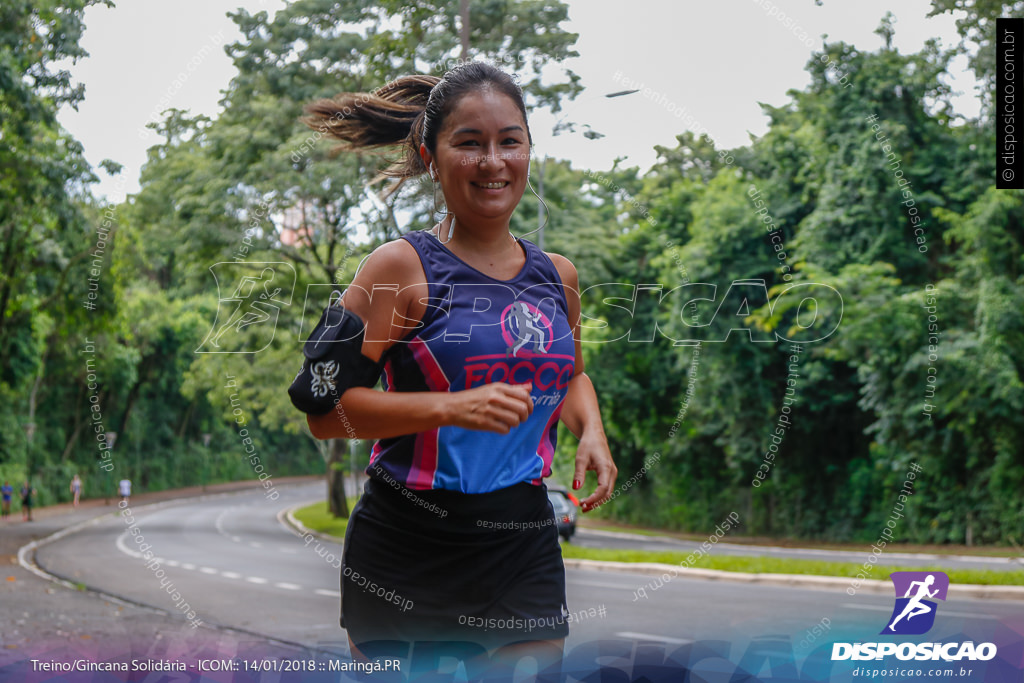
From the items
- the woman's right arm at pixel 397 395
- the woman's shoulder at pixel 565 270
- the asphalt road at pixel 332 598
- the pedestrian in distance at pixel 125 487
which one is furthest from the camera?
the pedestrian in distance at pixel 125 487

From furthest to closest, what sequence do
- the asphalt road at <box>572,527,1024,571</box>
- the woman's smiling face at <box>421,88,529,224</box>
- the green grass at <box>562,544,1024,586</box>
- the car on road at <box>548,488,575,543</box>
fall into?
the car on road at <box>548,488,575,543</box>, the asphalt road at <box>572,527,1024,571</box>, the green grass at <box>562,544,1024,586</box>, the woman's smiling face at <box>421,88,529,224</box>

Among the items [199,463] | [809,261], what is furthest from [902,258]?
[199,463]

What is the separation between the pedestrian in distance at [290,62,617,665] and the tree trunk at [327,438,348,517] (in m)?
20.5

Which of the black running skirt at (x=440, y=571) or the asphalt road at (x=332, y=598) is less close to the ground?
the black running skirt at (x=440, y=571)

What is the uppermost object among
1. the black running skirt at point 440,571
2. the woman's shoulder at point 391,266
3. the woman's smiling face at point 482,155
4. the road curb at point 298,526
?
the woman's smiling face at point 482,155

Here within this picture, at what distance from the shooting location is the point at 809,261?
722 inches

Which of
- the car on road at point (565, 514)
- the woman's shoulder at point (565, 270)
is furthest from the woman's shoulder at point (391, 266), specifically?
the car on road at point (565, 514)

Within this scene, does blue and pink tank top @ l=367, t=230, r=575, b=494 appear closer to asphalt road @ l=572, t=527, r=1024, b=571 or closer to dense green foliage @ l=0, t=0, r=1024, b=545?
dense green foliage @ l=0, t=0, r=1024, b=545

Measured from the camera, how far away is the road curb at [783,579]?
10.2 metres

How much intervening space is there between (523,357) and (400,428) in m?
0.30

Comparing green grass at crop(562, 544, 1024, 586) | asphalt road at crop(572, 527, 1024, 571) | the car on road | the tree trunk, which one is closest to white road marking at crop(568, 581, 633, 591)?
green grass at crop(562, 544, 1024, 586)

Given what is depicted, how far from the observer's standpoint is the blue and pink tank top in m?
2.02

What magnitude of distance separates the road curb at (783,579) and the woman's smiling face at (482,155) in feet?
23.2

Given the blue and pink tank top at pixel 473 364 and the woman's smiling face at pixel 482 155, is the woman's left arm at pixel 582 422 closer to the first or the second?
the blue and pink tank top at pixel 473 364
